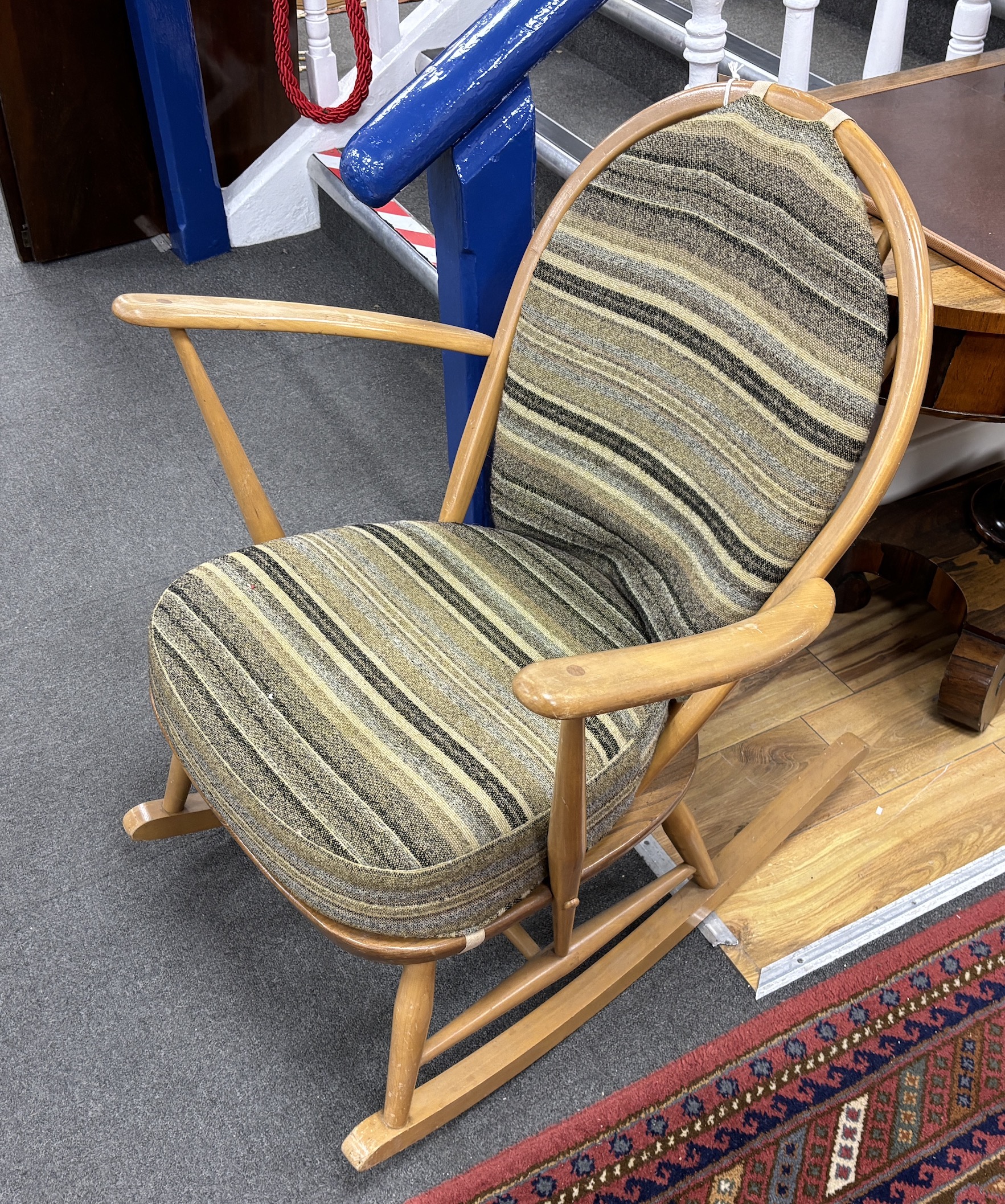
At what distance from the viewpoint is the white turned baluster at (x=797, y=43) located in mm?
1590

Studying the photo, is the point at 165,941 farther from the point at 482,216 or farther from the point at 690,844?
the point at 482,216

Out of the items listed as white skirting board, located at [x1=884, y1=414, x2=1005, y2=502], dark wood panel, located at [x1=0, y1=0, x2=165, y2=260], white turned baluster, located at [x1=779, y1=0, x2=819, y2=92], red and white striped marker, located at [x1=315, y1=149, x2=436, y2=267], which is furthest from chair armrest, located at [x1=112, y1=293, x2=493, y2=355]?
dark wood panel, located at [x1=0, y1=0, x2=165, y2=260]

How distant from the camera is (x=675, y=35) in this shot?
2035 mm

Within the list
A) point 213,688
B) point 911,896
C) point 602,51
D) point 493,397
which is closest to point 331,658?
point 213,688

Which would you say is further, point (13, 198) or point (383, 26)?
point (13, 198)

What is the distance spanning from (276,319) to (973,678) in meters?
1.03

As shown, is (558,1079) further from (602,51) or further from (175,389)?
(602,51)

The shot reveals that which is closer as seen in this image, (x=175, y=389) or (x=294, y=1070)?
(x=294, y=1070)

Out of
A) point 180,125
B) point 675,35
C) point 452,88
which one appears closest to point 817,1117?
point 452,88

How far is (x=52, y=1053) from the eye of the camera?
1.26 m

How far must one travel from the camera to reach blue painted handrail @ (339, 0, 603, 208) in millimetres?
1169

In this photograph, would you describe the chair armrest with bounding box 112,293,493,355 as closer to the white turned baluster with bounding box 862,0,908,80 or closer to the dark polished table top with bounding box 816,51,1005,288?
the dark polished table top with bounding box 816,51,1005,288

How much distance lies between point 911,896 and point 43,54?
233 centimetres

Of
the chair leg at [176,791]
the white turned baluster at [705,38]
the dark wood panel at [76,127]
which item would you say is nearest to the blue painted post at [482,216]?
the white turned baluster at [705,38]
